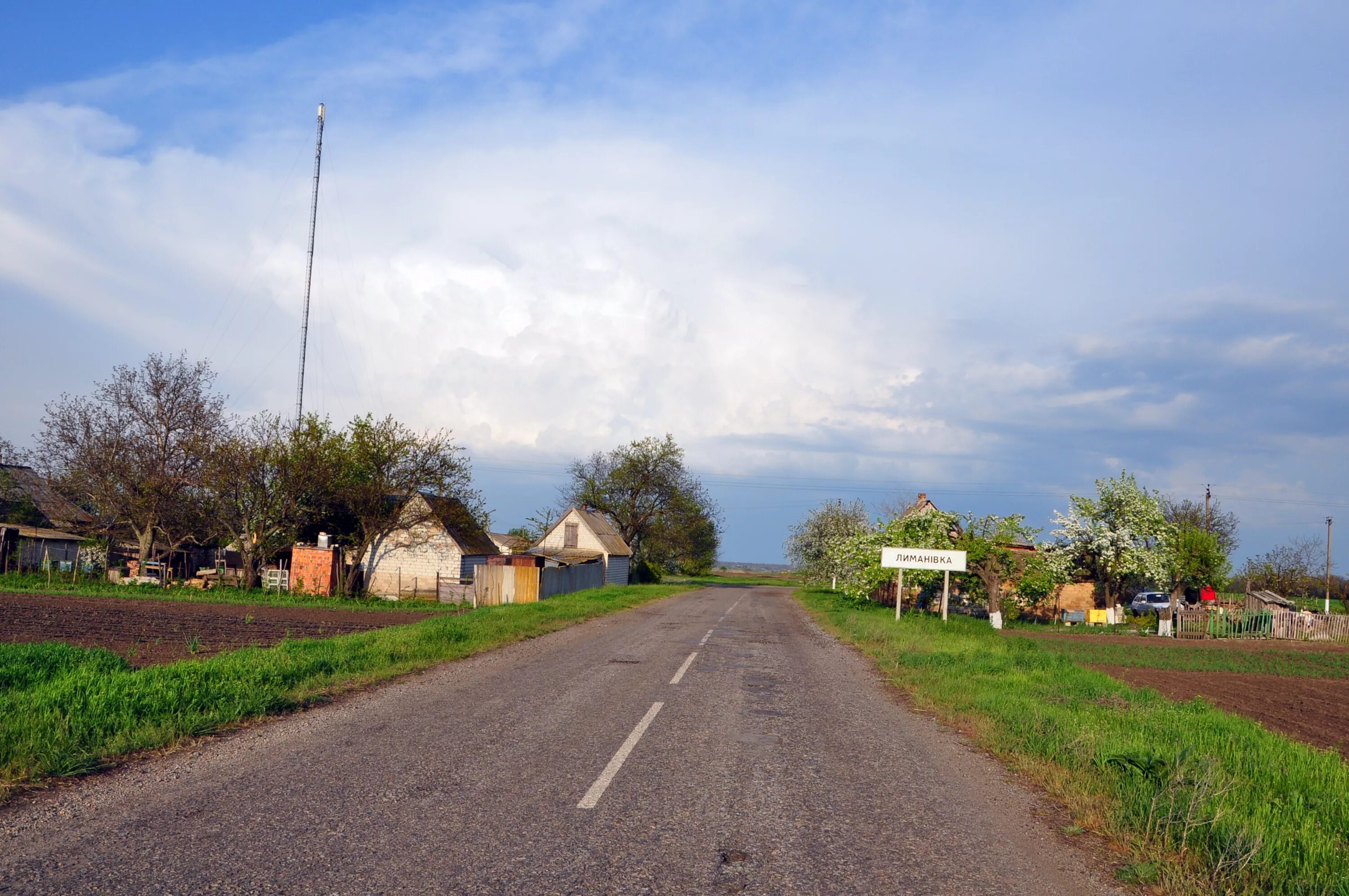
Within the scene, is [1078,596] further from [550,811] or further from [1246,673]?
[550,811]

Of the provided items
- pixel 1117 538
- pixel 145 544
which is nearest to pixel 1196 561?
pixel 1117 538

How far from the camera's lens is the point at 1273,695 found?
1894 centimetres

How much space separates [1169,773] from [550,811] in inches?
211

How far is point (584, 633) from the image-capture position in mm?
21688

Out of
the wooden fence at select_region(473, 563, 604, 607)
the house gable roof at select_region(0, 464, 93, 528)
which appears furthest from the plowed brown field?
the house gable roof at select_region(0, 464, 93, 528)

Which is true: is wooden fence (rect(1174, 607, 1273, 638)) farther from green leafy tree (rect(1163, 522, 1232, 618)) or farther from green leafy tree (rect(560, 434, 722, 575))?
green leafy tree (rect(560, 434, 722, 575))

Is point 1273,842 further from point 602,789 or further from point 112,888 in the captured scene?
point 112,888

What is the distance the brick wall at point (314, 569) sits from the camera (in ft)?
141

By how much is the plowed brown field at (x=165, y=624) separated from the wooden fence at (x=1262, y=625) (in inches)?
1360

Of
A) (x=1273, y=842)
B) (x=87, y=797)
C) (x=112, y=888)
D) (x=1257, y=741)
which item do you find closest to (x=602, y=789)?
(x=112, y=888)

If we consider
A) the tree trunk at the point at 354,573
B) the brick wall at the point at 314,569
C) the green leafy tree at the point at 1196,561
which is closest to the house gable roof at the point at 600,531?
the tree trunk at the point at 354,573

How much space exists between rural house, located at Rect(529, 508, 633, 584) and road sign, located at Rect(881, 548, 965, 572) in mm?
37348

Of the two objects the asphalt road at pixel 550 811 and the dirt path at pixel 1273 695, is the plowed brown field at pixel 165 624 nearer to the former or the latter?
the asphalt road at pixel 550 811

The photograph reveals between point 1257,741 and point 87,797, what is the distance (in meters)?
11.9
